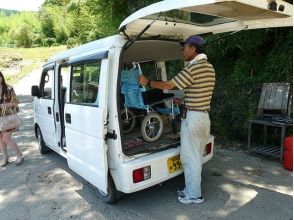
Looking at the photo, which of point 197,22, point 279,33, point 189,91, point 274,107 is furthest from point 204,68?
point 279,33

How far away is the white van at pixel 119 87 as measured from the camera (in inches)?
144

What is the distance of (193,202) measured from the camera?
14.1 ft

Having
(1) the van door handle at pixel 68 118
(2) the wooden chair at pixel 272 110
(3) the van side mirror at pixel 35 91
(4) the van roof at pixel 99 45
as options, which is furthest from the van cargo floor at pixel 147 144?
(3) the van side mirror at pixel 35 91

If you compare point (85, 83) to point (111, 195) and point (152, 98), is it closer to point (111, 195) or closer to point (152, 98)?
point (152, 98)

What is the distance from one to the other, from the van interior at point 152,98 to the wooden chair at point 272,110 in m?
1.61

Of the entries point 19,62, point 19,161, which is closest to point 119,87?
point 19,161

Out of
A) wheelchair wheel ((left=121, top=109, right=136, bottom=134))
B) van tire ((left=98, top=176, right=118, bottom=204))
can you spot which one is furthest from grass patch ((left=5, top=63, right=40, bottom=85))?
van tire ((left=98, top=176, right=118, bottom=204))

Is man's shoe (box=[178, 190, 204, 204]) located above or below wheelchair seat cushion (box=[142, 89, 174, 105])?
below

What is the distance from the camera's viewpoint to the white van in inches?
144

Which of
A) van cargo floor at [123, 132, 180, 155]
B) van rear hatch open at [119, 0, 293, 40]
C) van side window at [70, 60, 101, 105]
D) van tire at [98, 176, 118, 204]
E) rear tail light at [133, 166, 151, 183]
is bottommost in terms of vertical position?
van tire at [98, 176, 118, 204]

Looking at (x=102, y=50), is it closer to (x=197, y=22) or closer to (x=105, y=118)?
(x=105, y=118)

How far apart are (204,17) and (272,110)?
2868 millimetres

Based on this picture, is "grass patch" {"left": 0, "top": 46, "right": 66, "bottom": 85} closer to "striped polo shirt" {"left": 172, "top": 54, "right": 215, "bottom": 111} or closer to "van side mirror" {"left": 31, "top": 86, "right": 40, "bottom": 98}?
"van side mirror" {"left": 31, "top": 86, "right": 40, "bottom": 98}

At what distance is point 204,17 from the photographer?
4043mm
